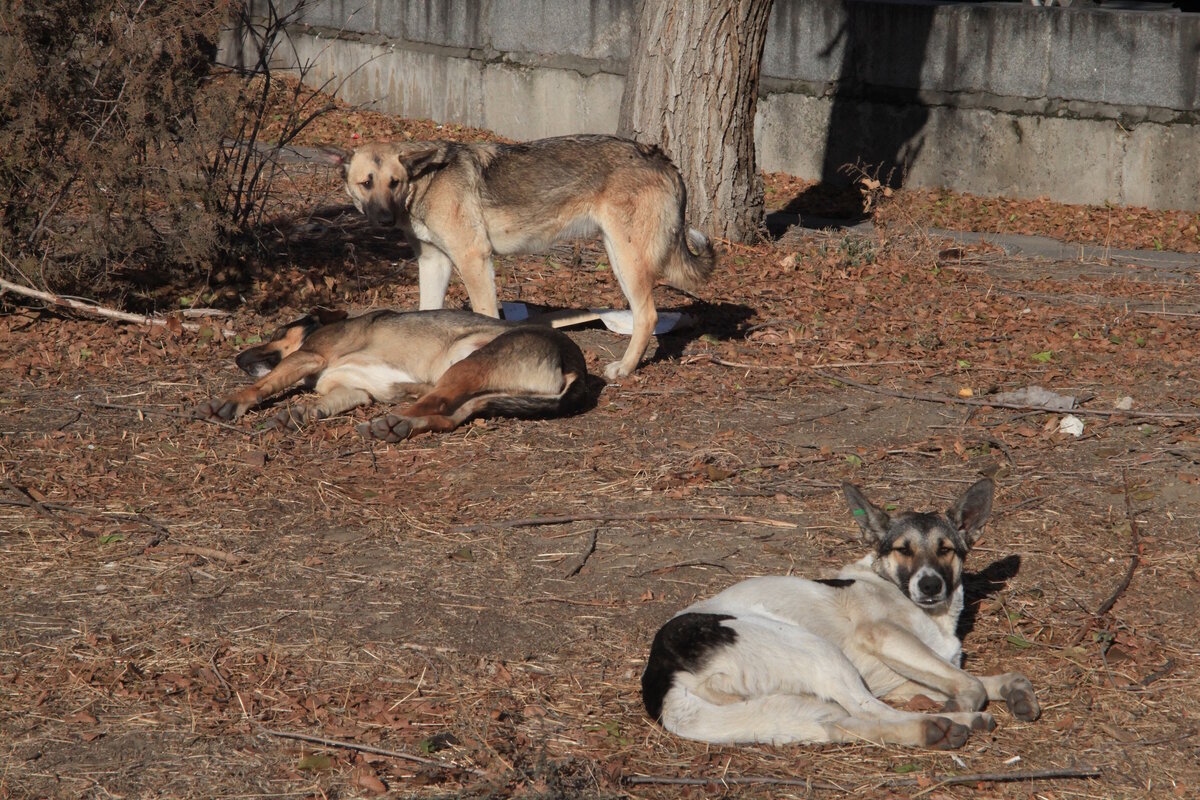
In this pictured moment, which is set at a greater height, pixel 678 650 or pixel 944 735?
pixel 678 650

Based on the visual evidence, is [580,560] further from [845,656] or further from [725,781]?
[725,781]

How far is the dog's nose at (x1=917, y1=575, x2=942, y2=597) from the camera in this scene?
187 inches

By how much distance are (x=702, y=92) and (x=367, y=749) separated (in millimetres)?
8584

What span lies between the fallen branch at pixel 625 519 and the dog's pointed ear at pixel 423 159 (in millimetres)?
3355

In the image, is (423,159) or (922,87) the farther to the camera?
(922,87)

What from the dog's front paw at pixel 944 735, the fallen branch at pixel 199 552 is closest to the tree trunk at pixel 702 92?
the fallen branch at pixel 199 552

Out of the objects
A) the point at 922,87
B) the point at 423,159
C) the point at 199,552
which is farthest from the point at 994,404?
the point at 922,87

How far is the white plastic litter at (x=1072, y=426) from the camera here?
7207mm

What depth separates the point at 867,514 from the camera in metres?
5.08

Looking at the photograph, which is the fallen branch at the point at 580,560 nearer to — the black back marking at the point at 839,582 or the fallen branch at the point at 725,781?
the black back marking at the point at 839,582

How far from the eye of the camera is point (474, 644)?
4.97 metres

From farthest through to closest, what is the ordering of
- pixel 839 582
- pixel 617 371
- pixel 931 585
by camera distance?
pixel 617 371
pixel 839 582
pixel 931 585

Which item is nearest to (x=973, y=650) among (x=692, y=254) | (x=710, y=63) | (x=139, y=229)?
(x=692, y=254)

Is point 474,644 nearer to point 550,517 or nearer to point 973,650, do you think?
point 550,517
